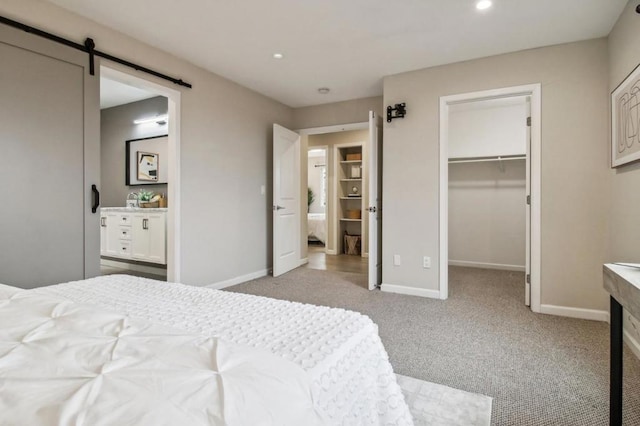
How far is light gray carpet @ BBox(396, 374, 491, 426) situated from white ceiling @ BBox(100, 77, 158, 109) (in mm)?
4565

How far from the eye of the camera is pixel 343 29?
281cm

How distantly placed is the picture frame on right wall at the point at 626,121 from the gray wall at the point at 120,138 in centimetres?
504

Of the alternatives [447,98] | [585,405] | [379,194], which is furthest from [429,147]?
[585,405]

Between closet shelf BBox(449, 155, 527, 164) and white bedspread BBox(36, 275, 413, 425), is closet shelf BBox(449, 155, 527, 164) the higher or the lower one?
the higher one

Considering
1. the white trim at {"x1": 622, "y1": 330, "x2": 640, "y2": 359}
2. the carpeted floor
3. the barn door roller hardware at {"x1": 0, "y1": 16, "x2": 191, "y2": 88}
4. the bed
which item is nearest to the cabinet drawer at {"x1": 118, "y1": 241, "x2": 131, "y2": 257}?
the carpeted floor

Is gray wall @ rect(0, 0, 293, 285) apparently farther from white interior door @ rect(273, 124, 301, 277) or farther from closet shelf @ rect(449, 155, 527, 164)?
closet shelf @ rect(449, 155, 527, 164)

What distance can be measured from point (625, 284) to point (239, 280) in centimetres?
373

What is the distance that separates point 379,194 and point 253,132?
72.8 inches

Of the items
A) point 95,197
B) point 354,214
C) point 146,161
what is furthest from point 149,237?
point 354,214

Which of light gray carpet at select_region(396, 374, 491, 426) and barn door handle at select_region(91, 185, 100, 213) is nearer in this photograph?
light gray carpet at select_region(396, 374, 491, 426)

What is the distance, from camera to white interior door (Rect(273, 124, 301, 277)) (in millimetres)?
4551

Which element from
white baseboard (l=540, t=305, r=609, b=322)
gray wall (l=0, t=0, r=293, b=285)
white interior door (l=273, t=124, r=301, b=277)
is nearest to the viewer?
white baseboard (l=540, t=305, r=609, b=322)

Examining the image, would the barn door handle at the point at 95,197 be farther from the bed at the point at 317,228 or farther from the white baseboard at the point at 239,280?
the bed at the point at 317,228

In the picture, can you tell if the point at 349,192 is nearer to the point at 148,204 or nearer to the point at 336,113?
the point at 336,113
